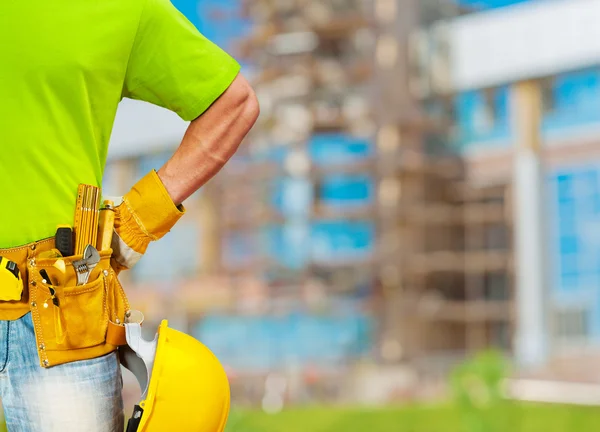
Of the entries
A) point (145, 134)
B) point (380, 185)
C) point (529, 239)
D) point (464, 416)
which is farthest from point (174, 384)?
point (145, 134)

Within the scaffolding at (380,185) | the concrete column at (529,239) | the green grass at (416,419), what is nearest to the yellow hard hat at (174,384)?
the green grass at (416,419)

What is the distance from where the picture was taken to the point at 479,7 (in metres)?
9.16

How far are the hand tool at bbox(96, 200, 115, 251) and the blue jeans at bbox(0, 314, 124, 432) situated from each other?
0.28 feet

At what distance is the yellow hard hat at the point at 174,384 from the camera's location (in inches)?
30.4

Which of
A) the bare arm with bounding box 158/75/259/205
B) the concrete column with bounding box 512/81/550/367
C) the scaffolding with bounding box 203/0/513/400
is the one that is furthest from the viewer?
the scaffolding with bounding box 203/0/513/400

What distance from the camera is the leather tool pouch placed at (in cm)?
75

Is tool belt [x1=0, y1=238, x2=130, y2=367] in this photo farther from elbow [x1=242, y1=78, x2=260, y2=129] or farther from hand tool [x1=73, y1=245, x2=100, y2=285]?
elbow [x1=242, y1=78, x2=260, y2=129]

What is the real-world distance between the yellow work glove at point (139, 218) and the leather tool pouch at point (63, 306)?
6 centimetres

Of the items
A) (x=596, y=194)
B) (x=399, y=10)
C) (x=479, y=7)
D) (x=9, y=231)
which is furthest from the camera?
(x=479, y=7)

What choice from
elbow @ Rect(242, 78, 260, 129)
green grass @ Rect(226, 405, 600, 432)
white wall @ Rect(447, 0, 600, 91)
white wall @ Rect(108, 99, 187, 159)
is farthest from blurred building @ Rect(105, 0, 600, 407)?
elbow @ Rect(242, 78, 260, 129)

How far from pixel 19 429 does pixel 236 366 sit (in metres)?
7.38

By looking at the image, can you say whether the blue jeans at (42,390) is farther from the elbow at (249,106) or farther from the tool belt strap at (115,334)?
the elbow at (249,106)

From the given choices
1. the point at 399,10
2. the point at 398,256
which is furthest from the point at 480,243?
the point at 399,10

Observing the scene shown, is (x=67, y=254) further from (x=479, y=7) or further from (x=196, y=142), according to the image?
(x=479, y=7)
